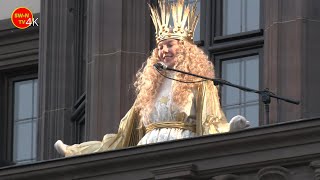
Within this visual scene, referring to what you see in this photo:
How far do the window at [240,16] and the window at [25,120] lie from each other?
272 inches

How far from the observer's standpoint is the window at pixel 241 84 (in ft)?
163

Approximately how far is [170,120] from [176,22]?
175 cm

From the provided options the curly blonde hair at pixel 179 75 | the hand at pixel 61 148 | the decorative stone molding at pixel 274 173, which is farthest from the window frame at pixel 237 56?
the decorative stone molding at pixel 274 173

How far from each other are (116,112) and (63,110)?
355cm

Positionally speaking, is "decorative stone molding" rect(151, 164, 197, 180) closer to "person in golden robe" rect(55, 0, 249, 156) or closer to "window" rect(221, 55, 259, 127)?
"person in golden robe" rect(55, 0, 249, 156)

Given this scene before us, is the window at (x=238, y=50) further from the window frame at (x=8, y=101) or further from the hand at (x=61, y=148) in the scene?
the window frame at (x=8, y=101)

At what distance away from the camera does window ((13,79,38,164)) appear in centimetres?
5641

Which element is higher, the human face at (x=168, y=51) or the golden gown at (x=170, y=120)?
the human face at (x=168, y=51)

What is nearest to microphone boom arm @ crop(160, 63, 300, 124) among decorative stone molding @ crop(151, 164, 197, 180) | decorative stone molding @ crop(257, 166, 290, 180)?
decorative stone molding @ crop(257, 166, 290, 180)

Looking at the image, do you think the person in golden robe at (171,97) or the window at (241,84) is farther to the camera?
the window at (241,84)

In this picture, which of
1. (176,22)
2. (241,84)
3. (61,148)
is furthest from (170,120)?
(241,84)

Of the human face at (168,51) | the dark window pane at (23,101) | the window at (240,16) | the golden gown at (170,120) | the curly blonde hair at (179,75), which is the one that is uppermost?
the window at (240,16)

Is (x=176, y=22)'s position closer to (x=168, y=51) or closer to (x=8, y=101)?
(x=168, y=51)

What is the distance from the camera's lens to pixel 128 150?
46312 mm
